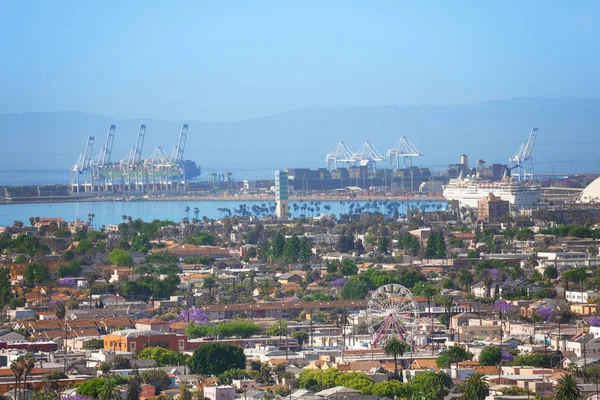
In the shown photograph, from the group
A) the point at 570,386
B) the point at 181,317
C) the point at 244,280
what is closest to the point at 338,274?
the point at 244,280

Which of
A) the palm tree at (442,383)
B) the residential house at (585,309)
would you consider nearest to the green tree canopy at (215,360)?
the palm tree at (442,383)

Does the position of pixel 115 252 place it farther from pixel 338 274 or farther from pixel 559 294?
pixel 559 294

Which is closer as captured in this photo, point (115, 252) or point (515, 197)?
point (115, 252)

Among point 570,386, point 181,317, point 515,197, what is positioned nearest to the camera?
point 570,386

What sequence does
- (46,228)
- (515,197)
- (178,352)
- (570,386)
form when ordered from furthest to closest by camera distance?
(515,197) < (46,228) < (178,352) < (570,386)

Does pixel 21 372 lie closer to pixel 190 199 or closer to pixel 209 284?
pixel 209 284

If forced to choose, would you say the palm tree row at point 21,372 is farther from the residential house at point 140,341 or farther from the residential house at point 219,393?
the residential house at point 140,341
